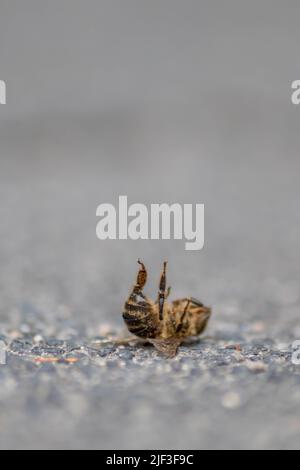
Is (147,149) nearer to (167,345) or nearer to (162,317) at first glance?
(162,317)

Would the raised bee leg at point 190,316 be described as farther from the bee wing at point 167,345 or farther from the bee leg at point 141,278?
the bee leg at point 141,278

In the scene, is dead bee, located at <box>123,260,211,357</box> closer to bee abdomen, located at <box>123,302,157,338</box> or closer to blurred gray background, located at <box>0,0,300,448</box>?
bee abdomen, located at <box>123,302,157,338</box>

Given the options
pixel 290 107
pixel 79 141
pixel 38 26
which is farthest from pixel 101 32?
pixel 290 107

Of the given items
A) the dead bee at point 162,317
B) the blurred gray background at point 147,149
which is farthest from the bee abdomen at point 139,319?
the blurred gray background at point 147,149

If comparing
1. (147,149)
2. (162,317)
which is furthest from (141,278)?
(147,149)

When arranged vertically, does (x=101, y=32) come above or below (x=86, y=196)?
above

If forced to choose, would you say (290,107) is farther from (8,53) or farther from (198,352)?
(198,352)
